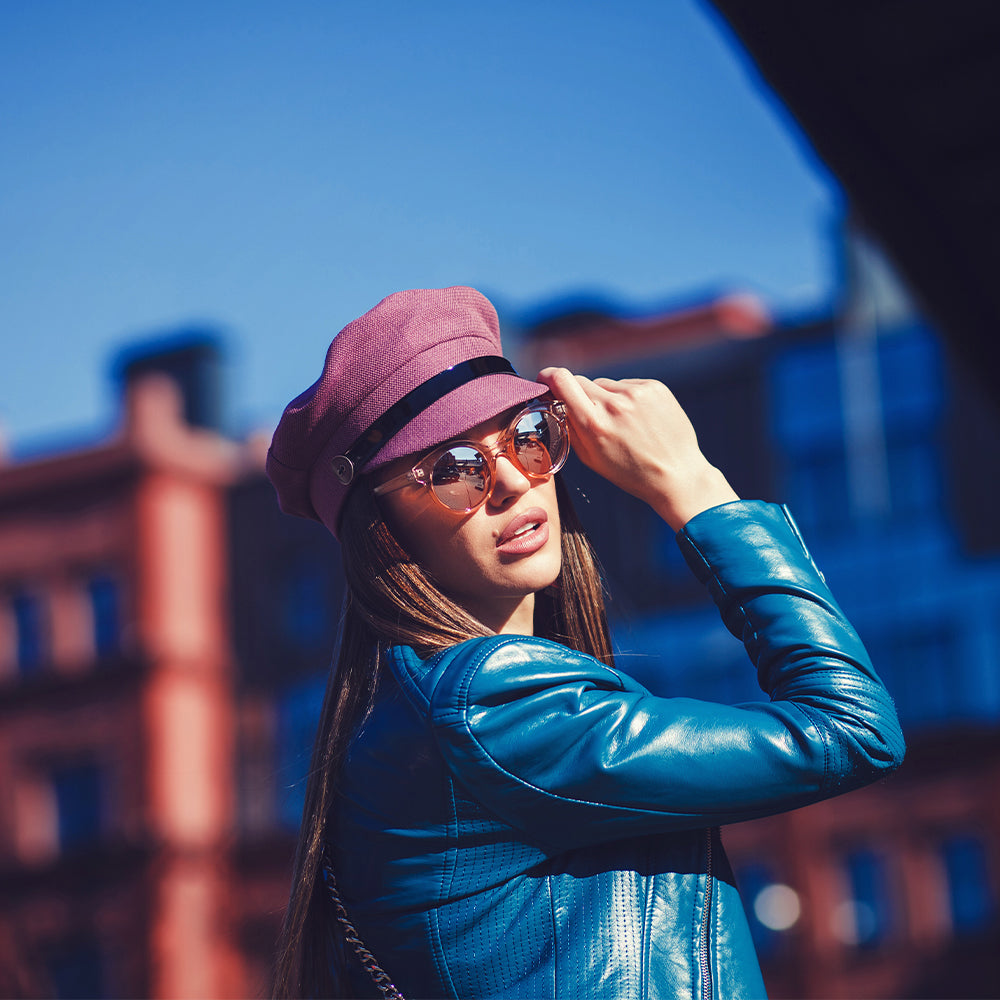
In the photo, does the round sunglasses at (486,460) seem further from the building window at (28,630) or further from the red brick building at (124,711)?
the building window at (28,630)

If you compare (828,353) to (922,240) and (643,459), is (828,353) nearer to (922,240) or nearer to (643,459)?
(922,240)

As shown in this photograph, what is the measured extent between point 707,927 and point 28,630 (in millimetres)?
27642

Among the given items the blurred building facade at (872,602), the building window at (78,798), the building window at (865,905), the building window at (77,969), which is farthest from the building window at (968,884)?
the building window at (78,798)

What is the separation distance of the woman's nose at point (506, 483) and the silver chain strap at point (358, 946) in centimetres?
51

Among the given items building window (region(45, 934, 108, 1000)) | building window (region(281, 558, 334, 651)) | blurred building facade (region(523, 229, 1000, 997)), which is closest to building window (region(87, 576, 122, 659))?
building window (region(281, 558, 334, 651))

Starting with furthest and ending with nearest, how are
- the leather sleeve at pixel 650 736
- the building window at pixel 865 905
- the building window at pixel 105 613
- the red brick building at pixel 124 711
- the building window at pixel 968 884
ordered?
1. the building window at pixel 105 613
2. the red brick building at pixel 124 711
3. the building window at pixel 865 905
4. the building window at pixel 968 884
5. the leather sleeve at pixel 650 736

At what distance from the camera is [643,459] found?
193 cm

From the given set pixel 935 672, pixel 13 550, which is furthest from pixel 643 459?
pixel 13 550

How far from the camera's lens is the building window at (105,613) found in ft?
90.6

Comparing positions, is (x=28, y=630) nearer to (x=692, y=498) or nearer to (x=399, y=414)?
(x=399, y=414)

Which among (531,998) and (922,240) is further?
(922,240)

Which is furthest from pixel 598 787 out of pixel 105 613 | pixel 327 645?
pixel 105 613

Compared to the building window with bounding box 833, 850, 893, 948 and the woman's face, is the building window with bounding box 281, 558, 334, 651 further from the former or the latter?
the woman's face

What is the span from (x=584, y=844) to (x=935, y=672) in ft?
72.0
